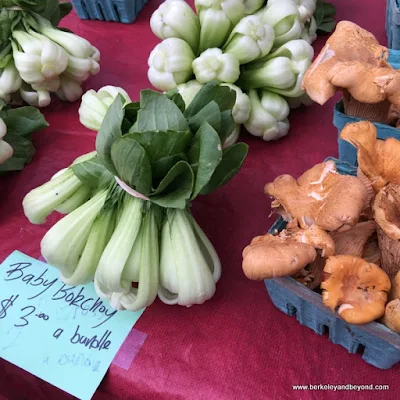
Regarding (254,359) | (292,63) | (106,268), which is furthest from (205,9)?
(254,359)

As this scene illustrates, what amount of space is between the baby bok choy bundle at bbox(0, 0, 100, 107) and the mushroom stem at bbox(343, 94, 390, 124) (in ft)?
2.16

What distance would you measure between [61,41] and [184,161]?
0.65 metres

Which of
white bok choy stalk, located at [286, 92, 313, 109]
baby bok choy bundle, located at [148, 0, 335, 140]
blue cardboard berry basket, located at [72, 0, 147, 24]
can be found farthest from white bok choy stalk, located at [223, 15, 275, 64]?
blue cardboard berry basket, located at [72, 0, 147, 24]

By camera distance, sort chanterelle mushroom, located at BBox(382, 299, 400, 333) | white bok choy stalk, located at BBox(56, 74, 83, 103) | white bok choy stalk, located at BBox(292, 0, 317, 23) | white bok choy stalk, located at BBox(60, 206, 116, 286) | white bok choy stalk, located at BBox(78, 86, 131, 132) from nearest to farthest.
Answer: chanterelle mushroom, located at BBox(382, 299, 400, 333)
white bok choy stalk, located at BBox(60, 206, 116, 286)
white bok choy stalk, located at BBox(78, 86, 131, 132)
white bok choy stalk, located at BBox(292, 0, 317, 23)
white bok choy stalk, located at BBox(56, 74, 83, 103)

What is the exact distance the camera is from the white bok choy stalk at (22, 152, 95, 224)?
2.49ft

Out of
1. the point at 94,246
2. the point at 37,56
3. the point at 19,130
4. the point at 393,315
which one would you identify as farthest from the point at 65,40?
the point at 393,315

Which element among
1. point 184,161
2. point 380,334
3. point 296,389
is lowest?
point 296,389

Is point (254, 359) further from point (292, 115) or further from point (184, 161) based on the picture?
point (292, 115)

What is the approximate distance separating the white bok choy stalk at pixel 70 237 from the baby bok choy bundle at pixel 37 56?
47cm

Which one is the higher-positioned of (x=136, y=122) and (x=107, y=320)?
(x=136, y=122)

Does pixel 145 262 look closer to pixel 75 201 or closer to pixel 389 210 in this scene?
pixel 75 201

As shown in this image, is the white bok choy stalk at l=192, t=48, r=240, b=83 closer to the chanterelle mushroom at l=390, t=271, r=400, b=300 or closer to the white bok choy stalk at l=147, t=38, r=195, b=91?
the white bok choy stalk at l=147, t=38, r=195, b=91

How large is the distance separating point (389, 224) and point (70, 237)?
46 cm

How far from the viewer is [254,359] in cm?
70
